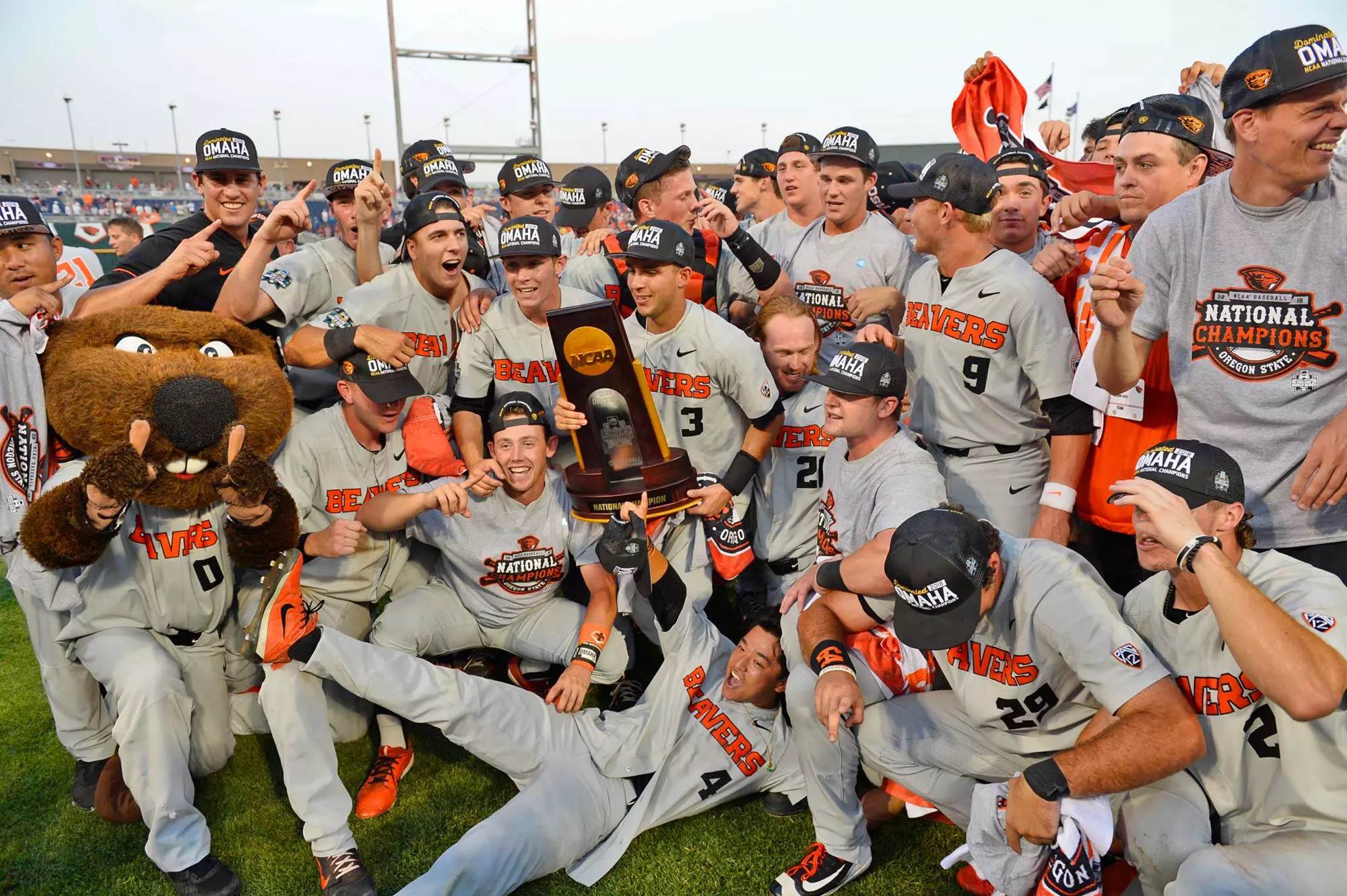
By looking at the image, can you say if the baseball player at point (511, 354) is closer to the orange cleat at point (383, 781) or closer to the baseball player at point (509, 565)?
the baseball player at point (509, 565)

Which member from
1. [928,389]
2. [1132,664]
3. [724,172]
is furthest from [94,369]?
[724,172]

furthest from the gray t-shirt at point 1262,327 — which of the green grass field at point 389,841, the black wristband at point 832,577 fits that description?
the green grass field at point 389,841

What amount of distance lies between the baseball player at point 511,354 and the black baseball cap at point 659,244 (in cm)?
63

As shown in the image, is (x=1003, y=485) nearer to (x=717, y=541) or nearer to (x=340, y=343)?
(x=717, y=541)

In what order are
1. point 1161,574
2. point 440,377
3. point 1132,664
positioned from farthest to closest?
1. point 440,377
2. point 1161,574
3. point 1132,664

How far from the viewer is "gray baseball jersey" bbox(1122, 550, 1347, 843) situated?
2863 millimetres

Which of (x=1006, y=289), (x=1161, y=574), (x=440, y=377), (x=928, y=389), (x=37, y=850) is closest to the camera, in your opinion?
(x=1161, y=574)

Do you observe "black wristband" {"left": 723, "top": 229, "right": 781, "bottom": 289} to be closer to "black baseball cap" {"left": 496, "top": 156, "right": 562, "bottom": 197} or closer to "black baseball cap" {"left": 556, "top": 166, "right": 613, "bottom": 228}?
"black baseball cap" {"left": 496, "top": 156, "right": 562, "bottom": 197}

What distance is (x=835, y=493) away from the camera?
451 centimetres

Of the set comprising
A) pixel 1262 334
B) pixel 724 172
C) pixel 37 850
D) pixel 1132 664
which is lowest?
pixel 37 850

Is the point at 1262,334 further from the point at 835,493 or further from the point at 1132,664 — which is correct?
the point at 835,493

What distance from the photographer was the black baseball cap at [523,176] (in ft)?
23.5

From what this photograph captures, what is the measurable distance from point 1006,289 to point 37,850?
215 inches

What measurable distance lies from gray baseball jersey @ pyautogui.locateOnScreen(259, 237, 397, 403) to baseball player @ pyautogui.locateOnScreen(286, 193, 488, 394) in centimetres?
15
